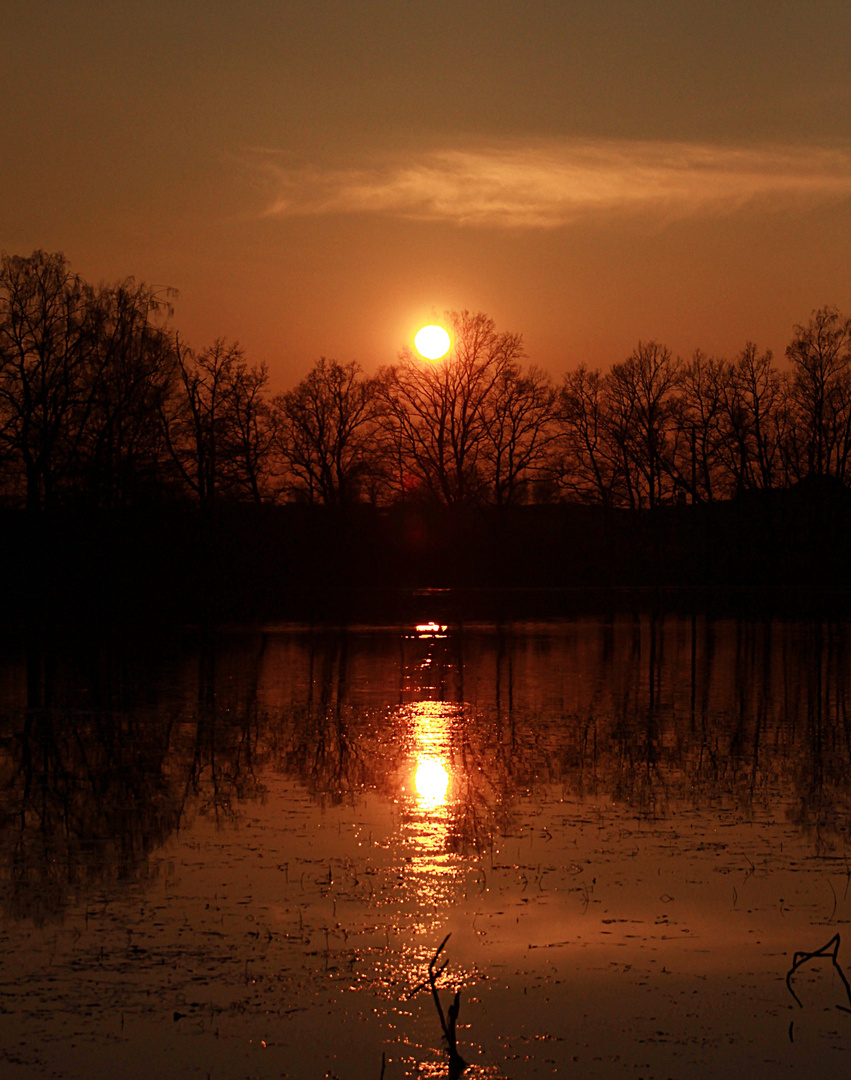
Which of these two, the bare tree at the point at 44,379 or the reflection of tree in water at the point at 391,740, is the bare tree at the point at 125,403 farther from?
the reflection of tree in water at the point at 391,740

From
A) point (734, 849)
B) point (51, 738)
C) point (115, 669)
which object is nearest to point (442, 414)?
point (115, 669)

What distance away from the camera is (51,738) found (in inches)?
569

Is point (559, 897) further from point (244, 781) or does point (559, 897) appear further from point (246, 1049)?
point (244, 781)

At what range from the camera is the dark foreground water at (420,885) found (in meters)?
5.96

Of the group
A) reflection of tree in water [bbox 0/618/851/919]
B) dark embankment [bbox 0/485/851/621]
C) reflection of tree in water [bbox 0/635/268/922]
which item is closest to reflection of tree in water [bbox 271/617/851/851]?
reflection of tree in water [bbox 0/618/851/919]

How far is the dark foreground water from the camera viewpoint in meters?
5.96

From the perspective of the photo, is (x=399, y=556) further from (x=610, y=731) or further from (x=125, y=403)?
(x=610, y=731)

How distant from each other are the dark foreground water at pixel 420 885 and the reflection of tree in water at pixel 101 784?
4cm

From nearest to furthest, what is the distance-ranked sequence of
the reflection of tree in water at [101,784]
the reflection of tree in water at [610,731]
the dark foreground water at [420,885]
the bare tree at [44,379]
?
the dark foreground water at [420,885] < the reflection of tree in water at [101,784] < the reflection of tree in water at [610,731] < the bare tree at [44,379]

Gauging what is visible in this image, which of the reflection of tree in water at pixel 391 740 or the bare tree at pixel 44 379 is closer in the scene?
the reflection of tree in water at pixel 391 740

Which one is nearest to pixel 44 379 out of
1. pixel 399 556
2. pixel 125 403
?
pixel 125 403

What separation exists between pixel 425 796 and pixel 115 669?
12.3 metres

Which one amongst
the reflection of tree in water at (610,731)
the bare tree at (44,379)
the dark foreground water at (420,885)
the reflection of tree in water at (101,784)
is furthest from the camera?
the bare tree at (44,379)

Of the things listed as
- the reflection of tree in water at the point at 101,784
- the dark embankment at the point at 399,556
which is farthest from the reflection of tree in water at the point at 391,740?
the dark embankment at the point at 399,556
